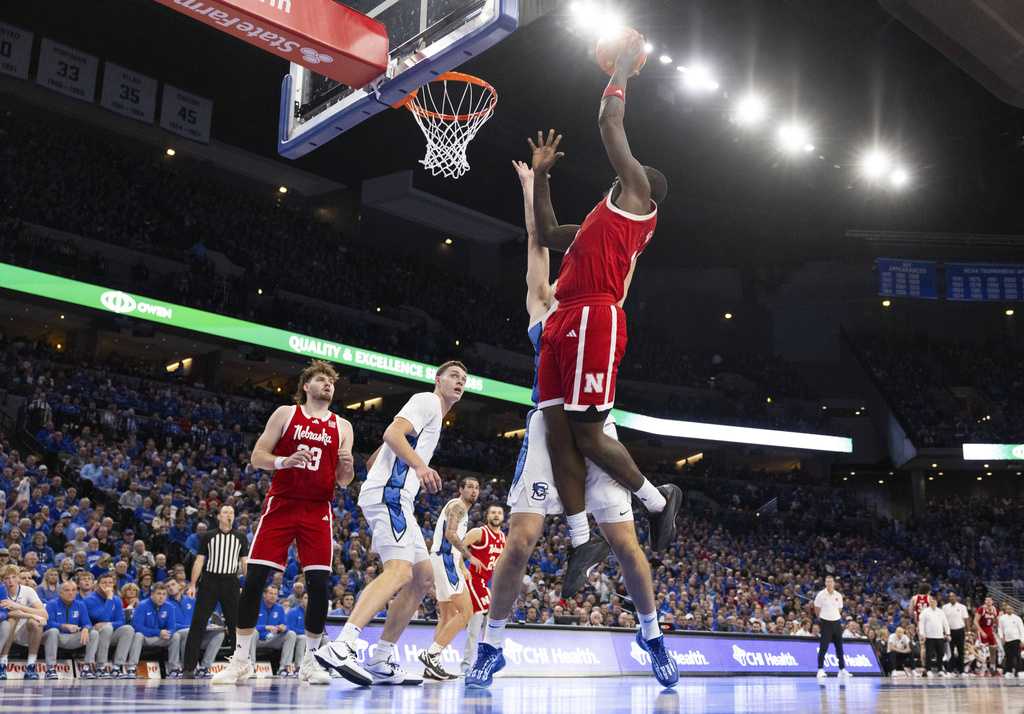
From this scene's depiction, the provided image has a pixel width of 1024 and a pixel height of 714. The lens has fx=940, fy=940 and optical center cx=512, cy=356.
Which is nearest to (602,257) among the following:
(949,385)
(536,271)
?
(536,271)

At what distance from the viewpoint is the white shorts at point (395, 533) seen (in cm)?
557

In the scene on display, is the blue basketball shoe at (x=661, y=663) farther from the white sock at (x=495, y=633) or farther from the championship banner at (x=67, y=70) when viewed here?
the championship banner at (x=67, y=70)

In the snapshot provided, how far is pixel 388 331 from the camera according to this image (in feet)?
94.1

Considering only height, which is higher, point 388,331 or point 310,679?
point 388,331

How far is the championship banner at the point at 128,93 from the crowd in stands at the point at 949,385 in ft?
91.9

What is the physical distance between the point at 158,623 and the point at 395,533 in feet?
21.0

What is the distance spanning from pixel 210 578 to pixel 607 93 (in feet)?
24.1

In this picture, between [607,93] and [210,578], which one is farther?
[210,578]

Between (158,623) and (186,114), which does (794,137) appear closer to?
(186,114)

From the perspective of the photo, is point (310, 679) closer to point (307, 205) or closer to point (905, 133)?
point (905, 133)

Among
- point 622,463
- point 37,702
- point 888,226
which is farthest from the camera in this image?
point 888,226

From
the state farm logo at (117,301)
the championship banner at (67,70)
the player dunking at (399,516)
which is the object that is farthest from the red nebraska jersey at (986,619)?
the championship banner at (67,70)

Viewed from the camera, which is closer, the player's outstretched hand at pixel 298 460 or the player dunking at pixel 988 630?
the player's outstretched hand at pixel 298 460

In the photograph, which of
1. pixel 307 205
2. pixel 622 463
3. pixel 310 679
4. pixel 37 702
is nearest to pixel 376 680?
pixel 310 679
